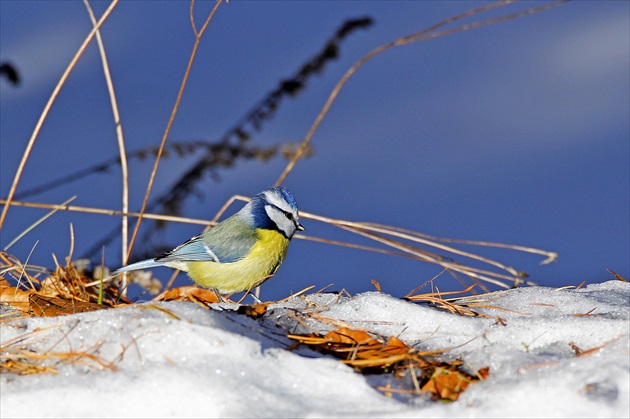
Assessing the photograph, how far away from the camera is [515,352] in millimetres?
1738

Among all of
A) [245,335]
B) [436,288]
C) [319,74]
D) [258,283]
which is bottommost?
[258,283]

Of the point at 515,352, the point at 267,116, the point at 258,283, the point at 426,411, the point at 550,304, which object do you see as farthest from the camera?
the point at 267,116

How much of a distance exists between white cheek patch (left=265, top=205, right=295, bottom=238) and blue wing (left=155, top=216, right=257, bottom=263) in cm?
12

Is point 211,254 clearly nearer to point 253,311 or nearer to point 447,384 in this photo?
point 253,311

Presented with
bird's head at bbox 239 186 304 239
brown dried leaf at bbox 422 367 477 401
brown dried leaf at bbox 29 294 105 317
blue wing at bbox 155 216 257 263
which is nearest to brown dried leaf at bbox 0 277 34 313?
brown dried leaf at bbox 29 294 105 317

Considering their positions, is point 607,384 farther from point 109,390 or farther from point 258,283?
point 258,283

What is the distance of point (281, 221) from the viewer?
10.9ft

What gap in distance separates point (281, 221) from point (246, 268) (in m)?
0.28

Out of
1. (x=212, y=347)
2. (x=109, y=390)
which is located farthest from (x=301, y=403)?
(x=109, y=390)

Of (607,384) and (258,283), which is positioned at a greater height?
(607,384)

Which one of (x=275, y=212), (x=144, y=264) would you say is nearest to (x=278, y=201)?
(x=275, y=212)

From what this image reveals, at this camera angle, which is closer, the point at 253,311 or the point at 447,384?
the point at 447,384

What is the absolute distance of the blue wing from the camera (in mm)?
3205

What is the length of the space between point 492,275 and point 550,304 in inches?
11.2
